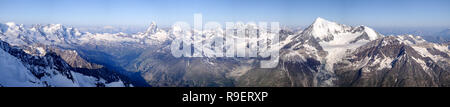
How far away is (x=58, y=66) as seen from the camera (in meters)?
142
